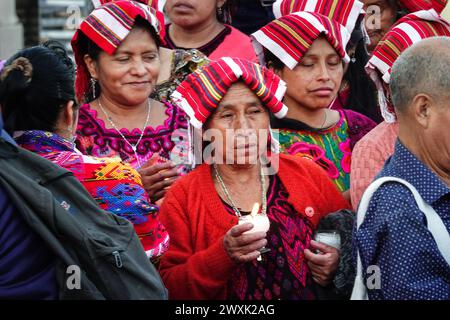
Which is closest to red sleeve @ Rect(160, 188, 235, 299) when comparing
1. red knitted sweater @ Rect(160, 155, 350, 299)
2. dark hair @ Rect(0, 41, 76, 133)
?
red knitted sweater @ Rect(160, 155, 350, 299)

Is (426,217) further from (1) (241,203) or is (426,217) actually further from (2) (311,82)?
(2) (311,82)

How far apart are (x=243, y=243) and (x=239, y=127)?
618 millimetres

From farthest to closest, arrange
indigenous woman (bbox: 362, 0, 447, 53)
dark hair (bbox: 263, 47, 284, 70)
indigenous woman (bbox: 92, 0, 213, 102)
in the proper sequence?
indigenous woman (bbox: 362, 0, 447, 53) < indigenous woman (bbox: 92, 0, 213, 102) < dark hair (bbox: 263, 47, 284, 70)

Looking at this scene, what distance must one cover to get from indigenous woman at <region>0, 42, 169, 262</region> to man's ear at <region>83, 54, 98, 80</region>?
89 cm

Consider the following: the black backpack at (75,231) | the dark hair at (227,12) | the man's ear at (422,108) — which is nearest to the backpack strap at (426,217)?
the man's ear at (422,108)

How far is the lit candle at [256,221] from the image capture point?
152 inches

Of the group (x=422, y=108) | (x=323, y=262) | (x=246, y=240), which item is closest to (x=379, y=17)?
(x=323, y=262)

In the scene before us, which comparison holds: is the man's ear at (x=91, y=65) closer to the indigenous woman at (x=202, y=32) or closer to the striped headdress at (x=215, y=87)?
the striped headdress at (x=215, y=87)

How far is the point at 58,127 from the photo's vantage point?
3672 mm

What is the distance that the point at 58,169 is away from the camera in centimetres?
324

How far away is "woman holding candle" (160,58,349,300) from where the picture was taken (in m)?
3.97

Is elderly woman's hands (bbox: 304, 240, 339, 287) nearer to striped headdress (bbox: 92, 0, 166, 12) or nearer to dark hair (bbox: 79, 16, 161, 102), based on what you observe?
dark hair (bbox: 79, 16, 161, 102)
